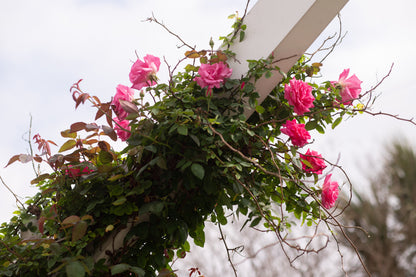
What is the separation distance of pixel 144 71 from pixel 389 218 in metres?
7.14

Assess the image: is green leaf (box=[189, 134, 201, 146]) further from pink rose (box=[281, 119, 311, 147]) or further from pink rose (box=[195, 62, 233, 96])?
pink rose (box=[281, 119, 311, 147])

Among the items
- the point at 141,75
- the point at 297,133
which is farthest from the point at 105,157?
the point at 297,133

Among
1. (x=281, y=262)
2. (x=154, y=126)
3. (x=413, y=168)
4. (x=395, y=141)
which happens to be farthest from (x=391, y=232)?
(x=154, y=126)

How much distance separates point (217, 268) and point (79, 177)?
4.65 m

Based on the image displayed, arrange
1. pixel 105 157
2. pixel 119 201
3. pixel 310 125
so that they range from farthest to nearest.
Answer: pixel 310 125 < pixel 105 157 < pixel 119 201

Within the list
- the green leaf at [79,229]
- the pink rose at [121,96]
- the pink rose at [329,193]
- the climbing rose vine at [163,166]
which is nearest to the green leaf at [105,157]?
the climbing rose vine at [163,166]

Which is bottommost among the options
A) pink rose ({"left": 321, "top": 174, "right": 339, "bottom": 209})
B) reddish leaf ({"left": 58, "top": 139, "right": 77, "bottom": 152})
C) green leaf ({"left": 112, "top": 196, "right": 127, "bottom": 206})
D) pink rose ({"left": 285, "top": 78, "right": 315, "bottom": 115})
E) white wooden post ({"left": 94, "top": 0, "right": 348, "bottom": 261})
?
pink rose ({"left": 321, "top": 174, "right": 339, "bottom": 209})

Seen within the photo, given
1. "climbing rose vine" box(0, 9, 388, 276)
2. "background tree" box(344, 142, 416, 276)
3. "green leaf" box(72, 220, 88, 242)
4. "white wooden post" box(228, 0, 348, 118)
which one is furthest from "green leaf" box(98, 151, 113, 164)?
"background tree" box(344, 142, 416, 276)

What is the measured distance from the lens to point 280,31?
1024mm

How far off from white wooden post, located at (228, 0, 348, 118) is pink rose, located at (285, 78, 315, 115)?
5 cm

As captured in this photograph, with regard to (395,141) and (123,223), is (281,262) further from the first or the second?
(123,223)

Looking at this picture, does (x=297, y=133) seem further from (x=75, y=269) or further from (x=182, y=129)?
(x=75, y=269)

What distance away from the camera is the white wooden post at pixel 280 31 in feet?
3.22

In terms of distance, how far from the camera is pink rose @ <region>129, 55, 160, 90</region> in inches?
43.1
